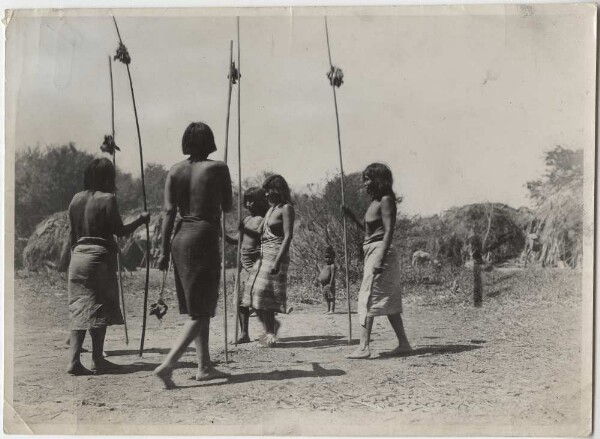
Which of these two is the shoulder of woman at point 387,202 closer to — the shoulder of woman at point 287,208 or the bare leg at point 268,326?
the shoulder of woman at point 287,208

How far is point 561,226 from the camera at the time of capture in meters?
6.14

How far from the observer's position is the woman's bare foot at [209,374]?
19.2ft

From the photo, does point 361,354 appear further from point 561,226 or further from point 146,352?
point 561,226

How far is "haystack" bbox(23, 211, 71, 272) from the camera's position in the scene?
6148mm

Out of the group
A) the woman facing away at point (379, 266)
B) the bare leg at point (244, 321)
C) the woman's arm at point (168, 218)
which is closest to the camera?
the woman's arm at point (168, 218)

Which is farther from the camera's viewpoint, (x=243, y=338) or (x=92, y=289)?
(x=243, y=338)

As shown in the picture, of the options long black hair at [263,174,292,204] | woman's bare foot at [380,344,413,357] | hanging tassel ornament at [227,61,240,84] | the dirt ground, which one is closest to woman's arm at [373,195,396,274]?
the dirt ground

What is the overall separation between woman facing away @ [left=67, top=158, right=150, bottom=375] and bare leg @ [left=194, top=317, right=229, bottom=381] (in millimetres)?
650

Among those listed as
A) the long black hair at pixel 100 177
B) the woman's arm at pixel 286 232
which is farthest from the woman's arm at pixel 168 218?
the woman's arm at pixel 286 232

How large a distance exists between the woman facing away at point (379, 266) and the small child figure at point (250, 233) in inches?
31.4

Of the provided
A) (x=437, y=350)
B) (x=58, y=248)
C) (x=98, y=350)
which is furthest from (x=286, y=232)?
(x=58, y=248)

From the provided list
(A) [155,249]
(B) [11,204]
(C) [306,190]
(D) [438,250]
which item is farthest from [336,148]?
(B) [11,204]

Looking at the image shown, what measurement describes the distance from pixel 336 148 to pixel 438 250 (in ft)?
3.61

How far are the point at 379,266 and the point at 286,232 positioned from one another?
28.6 inches
